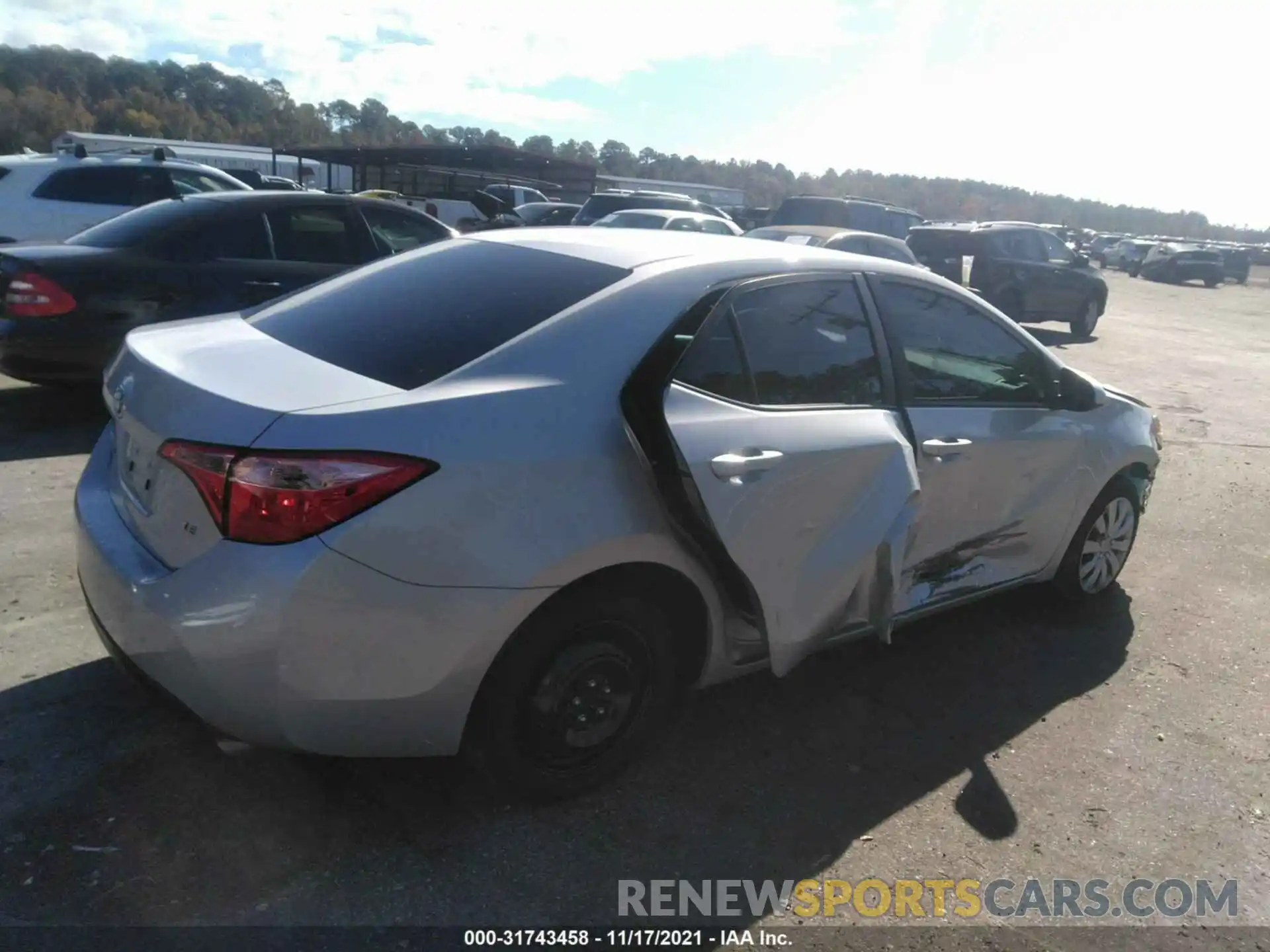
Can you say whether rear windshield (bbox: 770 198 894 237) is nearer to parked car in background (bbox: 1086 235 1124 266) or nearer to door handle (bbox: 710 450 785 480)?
door handle (bbox: 710 450 785 480)

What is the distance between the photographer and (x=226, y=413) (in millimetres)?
2582

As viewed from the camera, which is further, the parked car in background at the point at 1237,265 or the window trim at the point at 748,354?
the parked car in background at the point at 1237,265

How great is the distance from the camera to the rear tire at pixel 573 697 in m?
2.78

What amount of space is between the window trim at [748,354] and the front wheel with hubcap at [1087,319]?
1501 cm

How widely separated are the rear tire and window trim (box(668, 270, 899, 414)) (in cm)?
70

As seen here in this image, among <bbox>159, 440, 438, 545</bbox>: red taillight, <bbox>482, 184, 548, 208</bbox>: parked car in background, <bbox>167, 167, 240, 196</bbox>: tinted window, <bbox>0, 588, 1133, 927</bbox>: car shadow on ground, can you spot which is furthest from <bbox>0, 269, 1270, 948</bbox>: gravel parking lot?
<bbox>482, 184, 548, 208</bbox>: parked car in background

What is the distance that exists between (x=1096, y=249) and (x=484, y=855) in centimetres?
5894

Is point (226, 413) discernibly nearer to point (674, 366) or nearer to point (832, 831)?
point (674, 366)

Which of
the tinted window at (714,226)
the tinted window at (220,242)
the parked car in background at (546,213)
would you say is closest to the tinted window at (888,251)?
the tinted window at (714,226)

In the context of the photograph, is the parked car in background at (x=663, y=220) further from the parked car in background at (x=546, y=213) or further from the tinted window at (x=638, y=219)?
the parked car in background at (x=546, y=213)

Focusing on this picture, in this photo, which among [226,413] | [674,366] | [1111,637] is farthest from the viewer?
[1111,637]

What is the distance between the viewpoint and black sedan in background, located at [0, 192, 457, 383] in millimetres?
6262

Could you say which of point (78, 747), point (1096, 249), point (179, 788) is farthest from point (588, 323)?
point (1096, 249)

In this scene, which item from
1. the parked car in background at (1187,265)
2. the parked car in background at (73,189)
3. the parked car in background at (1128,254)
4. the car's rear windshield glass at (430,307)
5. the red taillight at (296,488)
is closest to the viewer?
the red taillight at (296,488)
